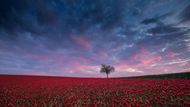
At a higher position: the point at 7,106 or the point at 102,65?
the point at 102,65

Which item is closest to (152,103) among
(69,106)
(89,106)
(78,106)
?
(89,106)

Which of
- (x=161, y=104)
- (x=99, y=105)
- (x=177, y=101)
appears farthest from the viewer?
(x=99, y=105)

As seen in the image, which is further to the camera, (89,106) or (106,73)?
(106,73)

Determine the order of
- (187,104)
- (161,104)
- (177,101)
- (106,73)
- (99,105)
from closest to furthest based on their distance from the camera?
(187,104)
(161,104)
(177,101)
(99,105)
(106,73)

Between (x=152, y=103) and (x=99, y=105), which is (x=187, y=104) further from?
(x=99, y=105)

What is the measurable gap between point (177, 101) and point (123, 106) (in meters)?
2.68

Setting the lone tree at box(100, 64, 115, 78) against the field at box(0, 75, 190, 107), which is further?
the lone tree at box(100, 64, 115, 78)

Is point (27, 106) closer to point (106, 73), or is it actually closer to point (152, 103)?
point (152, 103)

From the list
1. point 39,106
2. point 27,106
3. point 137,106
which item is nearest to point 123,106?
point 137,106

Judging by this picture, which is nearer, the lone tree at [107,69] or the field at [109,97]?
the field at [109,97]

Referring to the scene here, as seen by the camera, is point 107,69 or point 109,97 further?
point 107,69

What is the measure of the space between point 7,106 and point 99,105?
5362mm

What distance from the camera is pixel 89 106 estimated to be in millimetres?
6398

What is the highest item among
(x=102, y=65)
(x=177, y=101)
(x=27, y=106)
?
(x=102, y=65)
